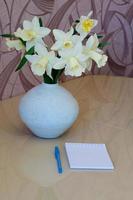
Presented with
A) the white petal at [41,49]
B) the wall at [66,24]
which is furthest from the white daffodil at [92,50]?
the wall at [66,24]

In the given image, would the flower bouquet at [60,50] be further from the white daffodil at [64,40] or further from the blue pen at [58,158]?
the blue pen at [58,158]

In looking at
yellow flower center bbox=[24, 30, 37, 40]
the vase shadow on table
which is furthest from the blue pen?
yellow flower center bbox=[24, 30, 37, 40]

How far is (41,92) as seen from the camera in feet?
3.87

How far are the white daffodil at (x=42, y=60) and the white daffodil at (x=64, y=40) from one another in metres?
0.03

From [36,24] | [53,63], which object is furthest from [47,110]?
[36,24]

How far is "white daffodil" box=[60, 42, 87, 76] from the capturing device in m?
1.07

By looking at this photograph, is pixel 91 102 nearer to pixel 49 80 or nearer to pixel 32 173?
pixel 49 80

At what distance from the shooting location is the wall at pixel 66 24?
4.70 ft

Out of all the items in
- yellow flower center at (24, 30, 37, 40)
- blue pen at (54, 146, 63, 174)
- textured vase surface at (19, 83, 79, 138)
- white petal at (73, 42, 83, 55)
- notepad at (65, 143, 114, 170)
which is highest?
yellow flower center at (24, 30, 37, 40)

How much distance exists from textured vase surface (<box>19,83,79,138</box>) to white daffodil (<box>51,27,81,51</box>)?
16cm

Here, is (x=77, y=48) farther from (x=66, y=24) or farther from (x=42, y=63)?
(x=66, y=24)

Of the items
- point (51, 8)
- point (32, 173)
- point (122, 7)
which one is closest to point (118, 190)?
point (32, 173)

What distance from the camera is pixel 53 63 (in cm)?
109

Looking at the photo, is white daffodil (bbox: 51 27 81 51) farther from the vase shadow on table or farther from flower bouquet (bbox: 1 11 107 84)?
the vase shadow on table
